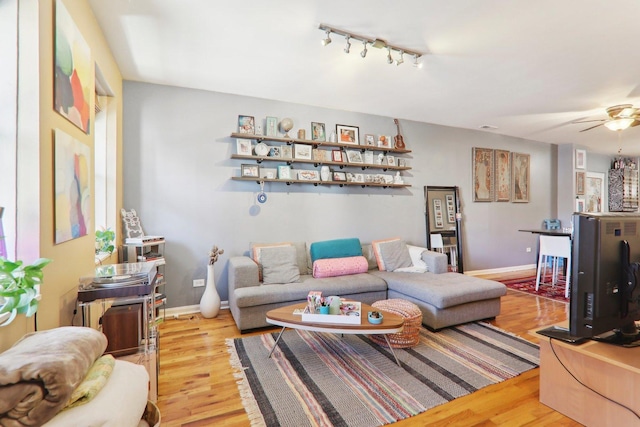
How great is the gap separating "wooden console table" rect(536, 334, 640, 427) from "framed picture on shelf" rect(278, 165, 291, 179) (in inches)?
117

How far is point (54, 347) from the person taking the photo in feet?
3.27

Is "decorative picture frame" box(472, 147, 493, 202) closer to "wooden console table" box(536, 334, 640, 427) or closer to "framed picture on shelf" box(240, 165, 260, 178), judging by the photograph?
"framed picture on shelf" box(240, 165, 260, 178)

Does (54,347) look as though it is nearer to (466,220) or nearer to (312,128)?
(312,128)

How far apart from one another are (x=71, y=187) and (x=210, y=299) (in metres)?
1.94

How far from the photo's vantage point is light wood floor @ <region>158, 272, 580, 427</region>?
1.78 meters

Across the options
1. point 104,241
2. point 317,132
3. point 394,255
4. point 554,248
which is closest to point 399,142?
point 317,132

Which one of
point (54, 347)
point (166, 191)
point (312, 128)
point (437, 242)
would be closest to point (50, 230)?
point (54, 347)

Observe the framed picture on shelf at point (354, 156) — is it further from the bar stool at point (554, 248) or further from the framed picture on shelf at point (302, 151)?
the bar stool at point (554, 248)

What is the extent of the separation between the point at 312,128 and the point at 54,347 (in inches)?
142

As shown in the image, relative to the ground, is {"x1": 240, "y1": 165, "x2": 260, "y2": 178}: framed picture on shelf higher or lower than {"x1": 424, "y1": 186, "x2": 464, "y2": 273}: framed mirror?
higher

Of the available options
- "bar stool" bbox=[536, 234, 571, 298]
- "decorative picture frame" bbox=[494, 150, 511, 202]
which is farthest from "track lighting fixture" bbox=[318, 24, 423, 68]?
"decorative picture frame" bbox=[494, 150, 511, 202]

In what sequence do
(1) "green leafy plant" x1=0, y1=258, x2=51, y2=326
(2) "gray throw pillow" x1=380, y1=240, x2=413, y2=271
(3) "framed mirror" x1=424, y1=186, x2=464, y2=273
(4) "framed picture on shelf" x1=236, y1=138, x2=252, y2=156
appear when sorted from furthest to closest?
(3) "framed mirror" x1=424, y1=186, x2=464, y2=273
(2) "gray throw pillow" x1=380, y1=240, x2=413, y2=271
(4) "framed picture on shelf" x1=236, y1=138, x2=252, y2=156
(1) "green leafy plant" x1=0, y1=258, x2=51, y2=326

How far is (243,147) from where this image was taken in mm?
3748

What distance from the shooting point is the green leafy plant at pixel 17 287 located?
3.55ft
